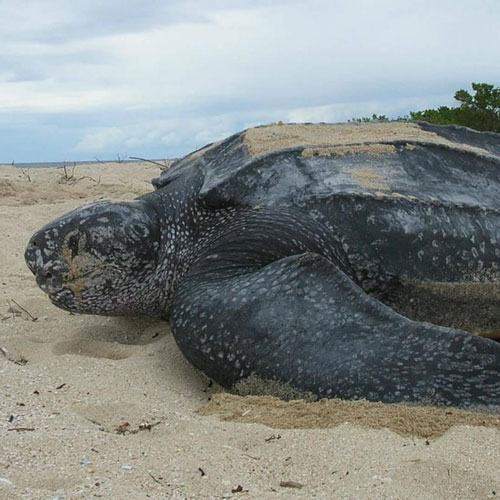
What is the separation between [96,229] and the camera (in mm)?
2494

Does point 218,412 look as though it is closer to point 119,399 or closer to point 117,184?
point 119,399

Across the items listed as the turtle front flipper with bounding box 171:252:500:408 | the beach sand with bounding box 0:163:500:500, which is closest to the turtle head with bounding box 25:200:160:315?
the beach sand with bounding box 0:163:500:500

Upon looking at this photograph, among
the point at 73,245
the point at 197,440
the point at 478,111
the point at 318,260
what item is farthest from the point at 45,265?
the point at 478,111

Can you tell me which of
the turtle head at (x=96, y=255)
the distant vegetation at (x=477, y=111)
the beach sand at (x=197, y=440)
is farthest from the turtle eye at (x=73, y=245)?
the distant vegetation at (x=477, y=111)

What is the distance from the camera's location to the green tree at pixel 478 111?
687cm

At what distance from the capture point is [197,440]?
1529mm

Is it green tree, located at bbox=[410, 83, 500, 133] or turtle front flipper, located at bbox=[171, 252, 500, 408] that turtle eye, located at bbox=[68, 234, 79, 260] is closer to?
turtle front flipper, located at bbox=[171, 252, 500, 408]

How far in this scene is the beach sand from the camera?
127 cm

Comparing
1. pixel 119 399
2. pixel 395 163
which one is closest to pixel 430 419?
pixel 119 399

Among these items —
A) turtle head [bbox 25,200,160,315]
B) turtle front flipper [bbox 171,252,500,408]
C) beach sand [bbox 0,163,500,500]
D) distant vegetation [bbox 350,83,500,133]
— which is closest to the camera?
beach sand [bbox 0,163,500,500]

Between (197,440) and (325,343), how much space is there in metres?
0.48

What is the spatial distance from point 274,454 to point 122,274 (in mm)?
1230

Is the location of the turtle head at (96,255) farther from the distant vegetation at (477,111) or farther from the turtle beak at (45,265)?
the distant vegetation at (477,111)

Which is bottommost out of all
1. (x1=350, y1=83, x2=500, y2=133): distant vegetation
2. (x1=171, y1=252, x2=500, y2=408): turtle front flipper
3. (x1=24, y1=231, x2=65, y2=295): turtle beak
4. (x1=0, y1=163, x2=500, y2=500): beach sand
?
(x1=0, y1=163, x2=500, y2=500): beach sand
